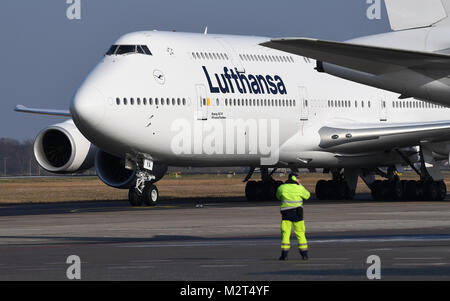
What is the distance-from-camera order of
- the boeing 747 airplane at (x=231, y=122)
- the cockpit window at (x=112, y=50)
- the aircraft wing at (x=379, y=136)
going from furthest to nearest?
the aircraft wing at (x=379, y=136) → the cockpit window at (x=112, y=50) → the boeing 747 airplane at (x=231, y=122)

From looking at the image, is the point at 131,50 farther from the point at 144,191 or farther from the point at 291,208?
the point at 291,208

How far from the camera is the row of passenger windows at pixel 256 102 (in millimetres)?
33531

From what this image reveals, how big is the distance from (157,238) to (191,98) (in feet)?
39.2

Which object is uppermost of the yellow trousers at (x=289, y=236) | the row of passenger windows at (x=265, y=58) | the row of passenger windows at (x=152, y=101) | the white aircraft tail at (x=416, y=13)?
the row of passenger windows at (x=265, y=58)

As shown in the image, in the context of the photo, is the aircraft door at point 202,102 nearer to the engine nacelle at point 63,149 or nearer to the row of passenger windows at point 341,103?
the engine nacelle at point 63,149

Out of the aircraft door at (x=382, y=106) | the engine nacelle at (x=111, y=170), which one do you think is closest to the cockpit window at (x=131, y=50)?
the engine nacelle at (x=111, y=170)

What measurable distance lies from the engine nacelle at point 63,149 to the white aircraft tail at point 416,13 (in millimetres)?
22786

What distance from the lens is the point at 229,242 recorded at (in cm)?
1984

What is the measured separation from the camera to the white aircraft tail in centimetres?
1409

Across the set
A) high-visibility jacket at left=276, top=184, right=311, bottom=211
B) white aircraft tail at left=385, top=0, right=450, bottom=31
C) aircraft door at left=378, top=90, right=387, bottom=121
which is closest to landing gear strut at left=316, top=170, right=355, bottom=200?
aircraft door at left=378, top=90, right=387, bottom=121

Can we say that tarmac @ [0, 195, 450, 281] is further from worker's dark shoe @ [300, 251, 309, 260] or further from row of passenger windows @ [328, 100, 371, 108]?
row of passenger windows @ [328, 100, 371, 108]

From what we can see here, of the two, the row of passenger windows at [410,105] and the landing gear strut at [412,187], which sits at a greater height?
the row of passenger windows at [410,105]

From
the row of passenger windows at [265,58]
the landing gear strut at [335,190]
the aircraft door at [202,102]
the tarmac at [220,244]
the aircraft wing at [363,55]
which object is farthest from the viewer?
the landing gear strut at [335,190]

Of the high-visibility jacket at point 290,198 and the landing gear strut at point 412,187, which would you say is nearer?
the high-visibility jacket at point 290,198
